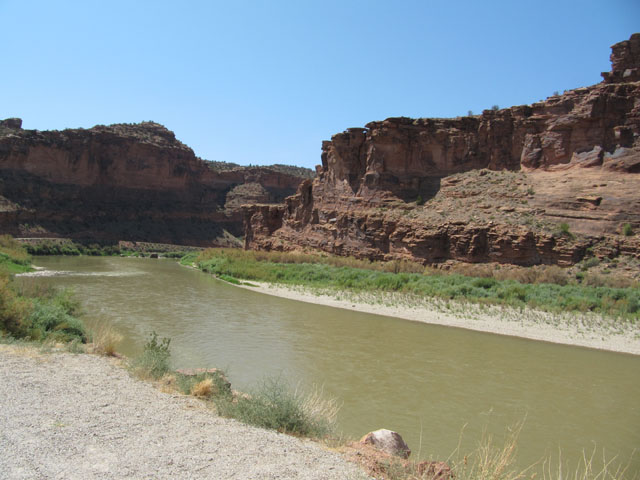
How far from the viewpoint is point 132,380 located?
7.21 meters

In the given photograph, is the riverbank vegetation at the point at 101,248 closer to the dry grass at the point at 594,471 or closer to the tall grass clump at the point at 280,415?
the tall grass clump at the point at 280,415

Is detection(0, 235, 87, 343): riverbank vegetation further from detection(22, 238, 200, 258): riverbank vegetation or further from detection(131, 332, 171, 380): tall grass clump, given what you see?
detection(22, 238, 200, 258): riverbank vegetation

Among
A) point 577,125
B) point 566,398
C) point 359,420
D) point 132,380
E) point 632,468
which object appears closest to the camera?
point 632,468

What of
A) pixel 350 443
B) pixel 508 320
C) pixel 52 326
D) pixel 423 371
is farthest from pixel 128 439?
pixel 508 320

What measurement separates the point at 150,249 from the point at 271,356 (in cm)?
6029

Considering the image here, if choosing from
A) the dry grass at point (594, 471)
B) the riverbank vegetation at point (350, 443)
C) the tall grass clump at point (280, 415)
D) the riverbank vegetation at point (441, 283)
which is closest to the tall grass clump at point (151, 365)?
the riverbank vegetation at point (350, 443)

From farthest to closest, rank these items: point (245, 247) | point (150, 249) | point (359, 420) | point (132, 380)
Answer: point (150, 249) < point (245, 247) < point (359, 420) < point (132, 380)

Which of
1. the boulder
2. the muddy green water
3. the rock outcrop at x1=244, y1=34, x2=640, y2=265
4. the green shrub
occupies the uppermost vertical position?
the rock outcrop at x1=244, y1=34, x2=640, y2=265

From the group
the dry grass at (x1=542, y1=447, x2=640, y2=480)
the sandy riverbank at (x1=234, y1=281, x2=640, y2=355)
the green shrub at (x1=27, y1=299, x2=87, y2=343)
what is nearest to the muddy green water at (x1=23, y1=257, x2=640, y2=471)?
the dry grass at (x1=542, y1=447, x2=640, y2=480)

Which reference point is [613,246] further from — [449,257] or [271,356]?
[271,356]

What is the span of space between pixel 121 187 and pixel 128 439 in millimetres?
79817

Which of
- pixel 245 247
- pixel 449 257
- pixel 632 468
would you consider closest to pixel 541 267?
pixel 449 257

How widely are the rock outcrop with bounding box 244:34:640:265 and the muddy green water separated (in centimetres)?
1327

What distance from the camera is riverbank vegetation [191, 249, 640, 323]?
61.3 feet
